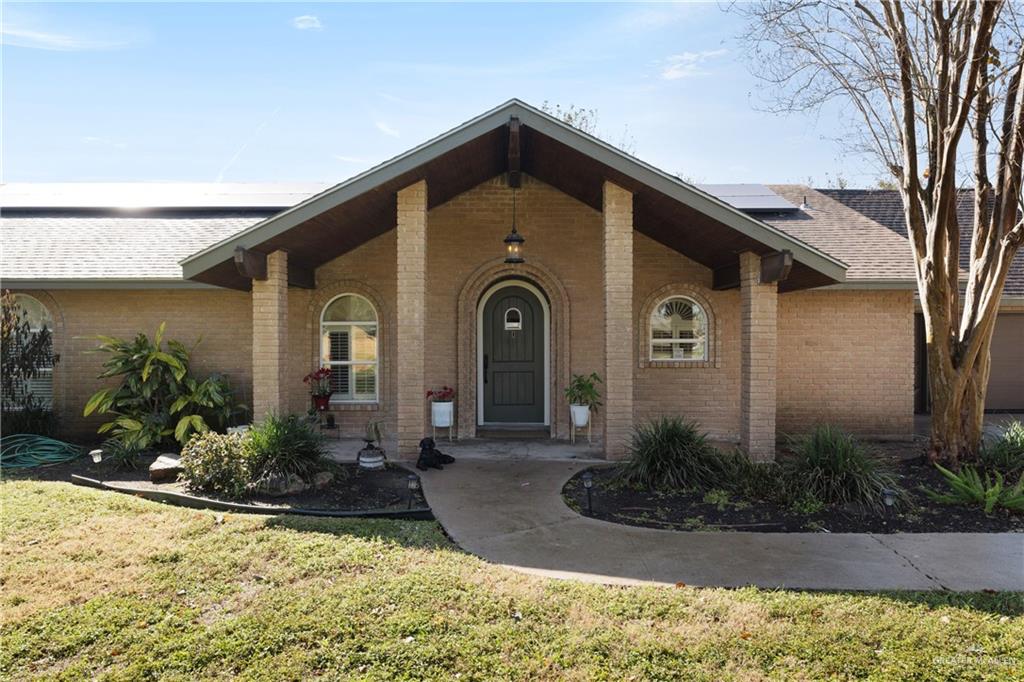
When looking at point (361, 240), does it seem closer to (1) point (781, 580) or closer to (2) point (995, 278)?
(1) point (781, 580)

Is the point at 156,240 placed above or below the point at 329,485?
above

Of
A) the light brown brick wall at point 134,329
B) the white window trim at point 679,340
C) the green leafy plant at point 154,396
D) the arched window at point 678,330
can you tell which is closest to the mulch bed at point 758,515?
the white window trim at point 679,340

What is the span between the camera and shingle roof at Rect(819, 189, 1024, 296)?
435 inches

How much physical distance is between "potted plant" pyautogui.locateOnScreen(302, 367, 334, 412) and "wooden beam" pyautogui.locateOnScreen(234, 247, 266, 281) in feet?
7.47

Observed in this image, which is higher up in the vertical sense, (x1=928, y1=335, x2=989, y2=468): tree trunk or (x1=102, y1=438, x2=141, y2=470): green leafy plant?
(x1=928, y1=335, x2=989, y2=468): tree trunk

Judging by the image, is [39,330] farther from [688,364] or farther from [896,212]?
[896,212]

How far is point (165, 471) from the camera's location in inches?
269

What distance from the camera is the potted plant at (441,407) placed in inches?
358

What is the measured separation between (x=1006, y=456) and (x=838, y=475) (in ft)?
9.94

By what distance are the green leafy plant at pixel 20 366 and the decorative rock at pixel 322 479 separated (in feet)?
19.5

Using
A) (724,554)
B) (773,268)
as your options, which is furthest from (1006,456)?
(724,554)

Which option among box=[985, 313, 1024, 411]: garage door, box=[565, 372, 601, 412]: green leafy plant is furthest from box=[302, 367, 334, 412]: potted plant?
box=[985, 313, 1024, 411]: garage door

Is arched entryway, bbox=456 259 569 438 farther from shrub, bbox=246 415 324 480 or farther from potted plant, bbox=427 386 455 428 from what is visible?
shrub, bbox=246 415 324 480

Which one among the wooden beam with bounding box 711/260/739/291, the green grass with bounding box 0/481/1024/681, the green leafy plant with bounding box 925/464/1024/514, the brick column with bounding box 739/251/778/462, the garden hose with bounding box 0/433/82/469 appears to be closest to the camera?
the green grass with bounding box 0/481/1024/681
